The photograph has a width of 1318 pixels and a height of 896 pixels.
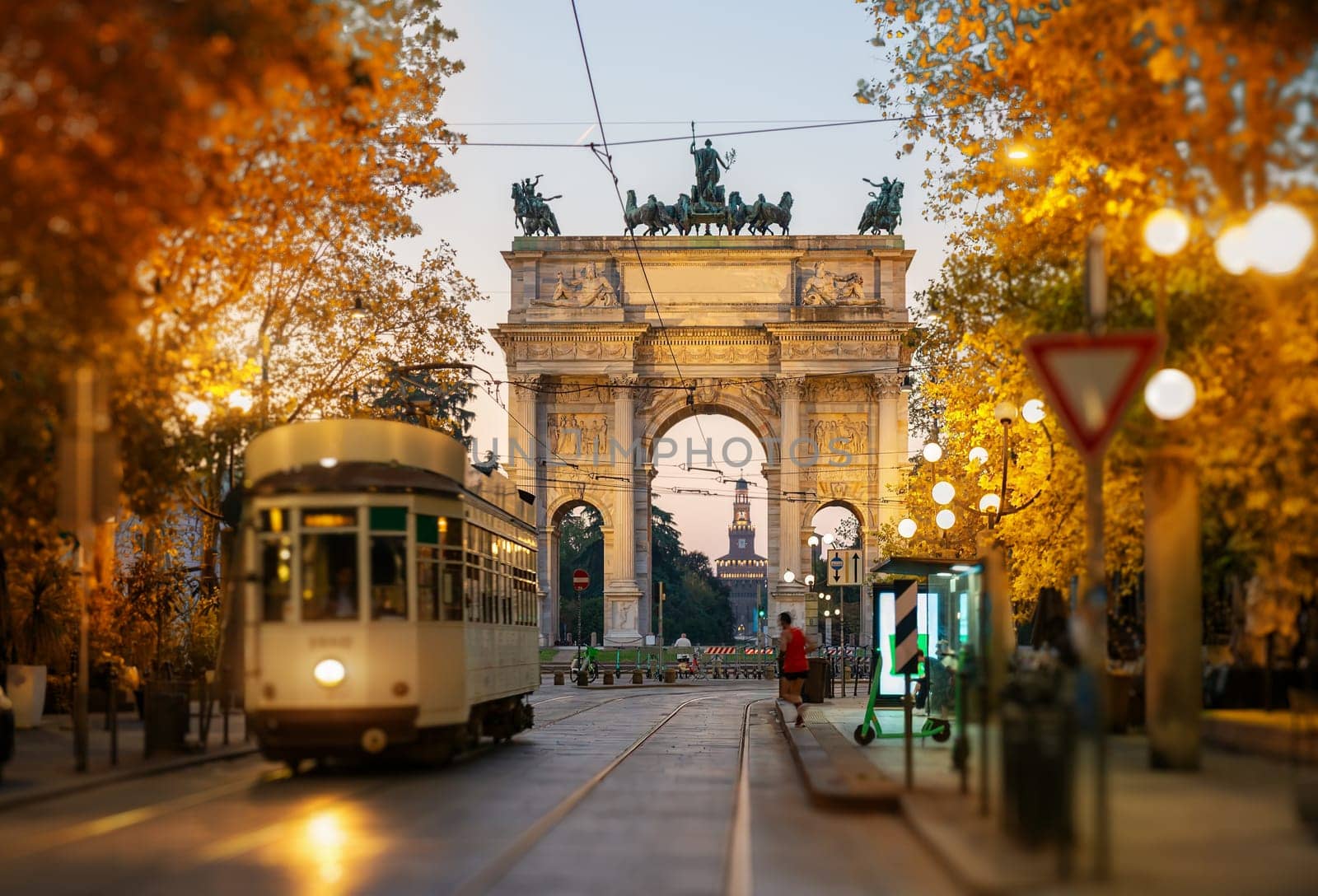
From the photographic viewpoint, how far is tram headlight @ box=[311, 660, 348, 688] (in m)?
16.5

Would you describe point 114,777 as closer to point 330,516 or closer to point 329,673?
point 329,673

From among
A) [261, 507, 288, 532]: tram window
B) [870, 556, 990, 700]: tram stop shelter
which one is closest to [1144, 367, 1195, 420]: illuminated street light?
[870, 556, 990, 700]: tram stop shelter

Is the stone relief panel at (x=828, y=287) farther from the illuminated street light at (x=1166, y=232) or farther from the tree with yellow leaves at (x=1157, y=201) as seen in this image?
the illuminated street light at (x=1166, y=232)

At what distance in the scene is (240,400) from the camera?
891 inches

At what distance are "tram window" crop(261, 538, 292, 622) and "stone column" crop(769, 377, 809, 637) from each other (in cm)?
5355

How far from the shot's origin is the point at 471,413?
9112 centimetres

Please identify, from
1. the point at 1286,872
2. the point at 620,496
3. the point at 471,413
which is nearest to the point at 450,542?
the point at 1286,872

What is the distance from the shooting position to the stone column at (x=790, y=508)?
70.4m

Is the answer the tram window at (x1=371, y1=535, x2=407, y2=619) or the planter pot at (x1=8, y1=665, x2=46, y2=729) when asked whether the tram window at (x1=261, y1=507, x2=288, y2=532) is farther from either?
the planter pot at (x1=8, y1=665, x2=46, y2=729)

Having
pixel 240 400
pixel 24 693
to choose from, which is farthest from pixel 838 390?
pixel 240 400

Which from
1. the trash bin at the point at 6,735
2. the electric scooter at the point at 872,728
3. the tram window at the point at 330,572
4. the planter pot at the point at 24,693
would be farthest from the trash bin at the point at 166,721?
the electric scooter at the point at 872,728

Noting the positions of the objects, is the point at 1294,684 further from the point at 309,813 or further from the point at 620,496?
the point at 620,496

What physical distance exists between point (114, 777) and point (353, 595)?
284 cm

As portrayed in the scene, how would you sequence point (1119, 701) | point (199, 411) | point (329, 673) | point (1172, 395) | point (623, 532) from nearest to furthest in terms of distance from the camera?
point (1172, 395)
point (329, 673)
point (1119, 701)
point (199, 411)
point (623, 532)
